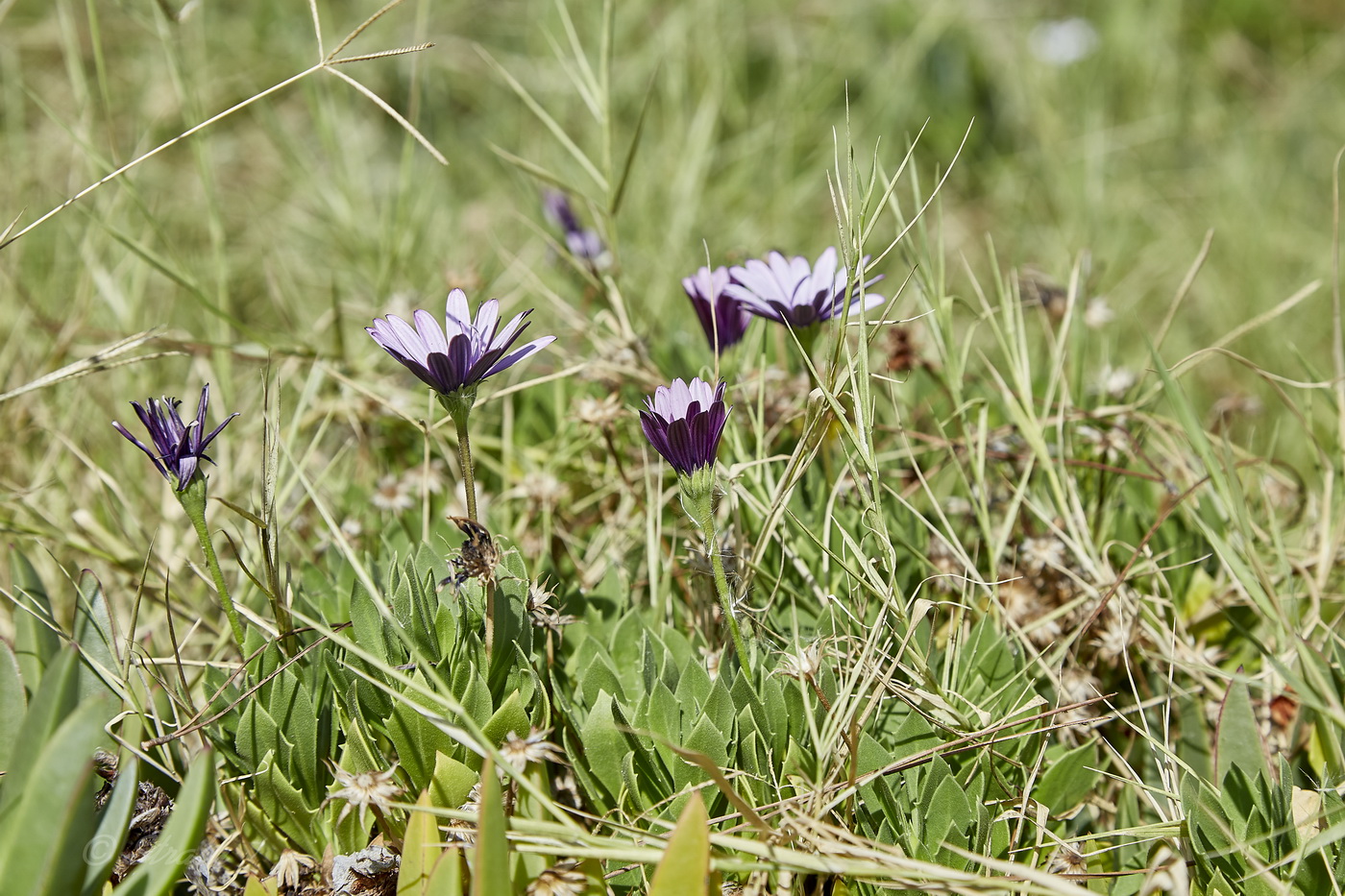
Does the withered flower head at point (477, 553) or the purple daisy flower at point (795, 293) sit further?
the purple daisy flower at point (795, 293)

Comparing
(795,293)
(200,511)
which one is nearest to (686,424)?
(795,293)

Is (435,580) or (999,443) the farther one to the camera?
(999,443)

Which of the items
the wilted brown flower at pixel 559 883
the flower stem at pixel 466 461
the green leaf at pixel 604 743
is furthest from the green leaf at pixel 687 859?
the flower stem at pixel 466 461

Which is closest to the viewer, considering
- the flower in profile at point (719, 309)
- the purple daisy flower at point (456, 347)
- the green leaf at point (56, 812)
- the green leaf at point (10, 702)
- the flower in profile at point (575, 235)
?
the green leaf at point (56, 812)

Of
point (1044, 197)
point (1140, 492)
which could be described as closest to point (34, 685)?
point (1140, 492)

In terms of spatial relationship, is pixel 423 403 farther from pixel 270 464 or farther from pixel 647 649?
pixel 647 649

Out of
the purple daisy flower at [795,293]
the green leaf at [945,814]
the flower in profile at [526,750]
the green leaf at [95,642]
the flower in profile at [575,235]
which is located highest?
the flower in profile at [575,235]

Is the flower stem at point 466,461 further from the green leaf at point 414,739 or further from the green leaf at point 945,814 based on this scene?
the green leaf at point 945,814

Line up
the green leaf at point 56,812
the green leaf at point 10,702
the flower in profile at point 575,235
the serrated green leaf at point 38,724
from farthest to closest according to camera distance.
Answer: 1. the flower in profile at point 575,235
2. the green leaf at point 10,702
3. the serrated green leaf at point 38,724
4. the green leaf at point 56,812
